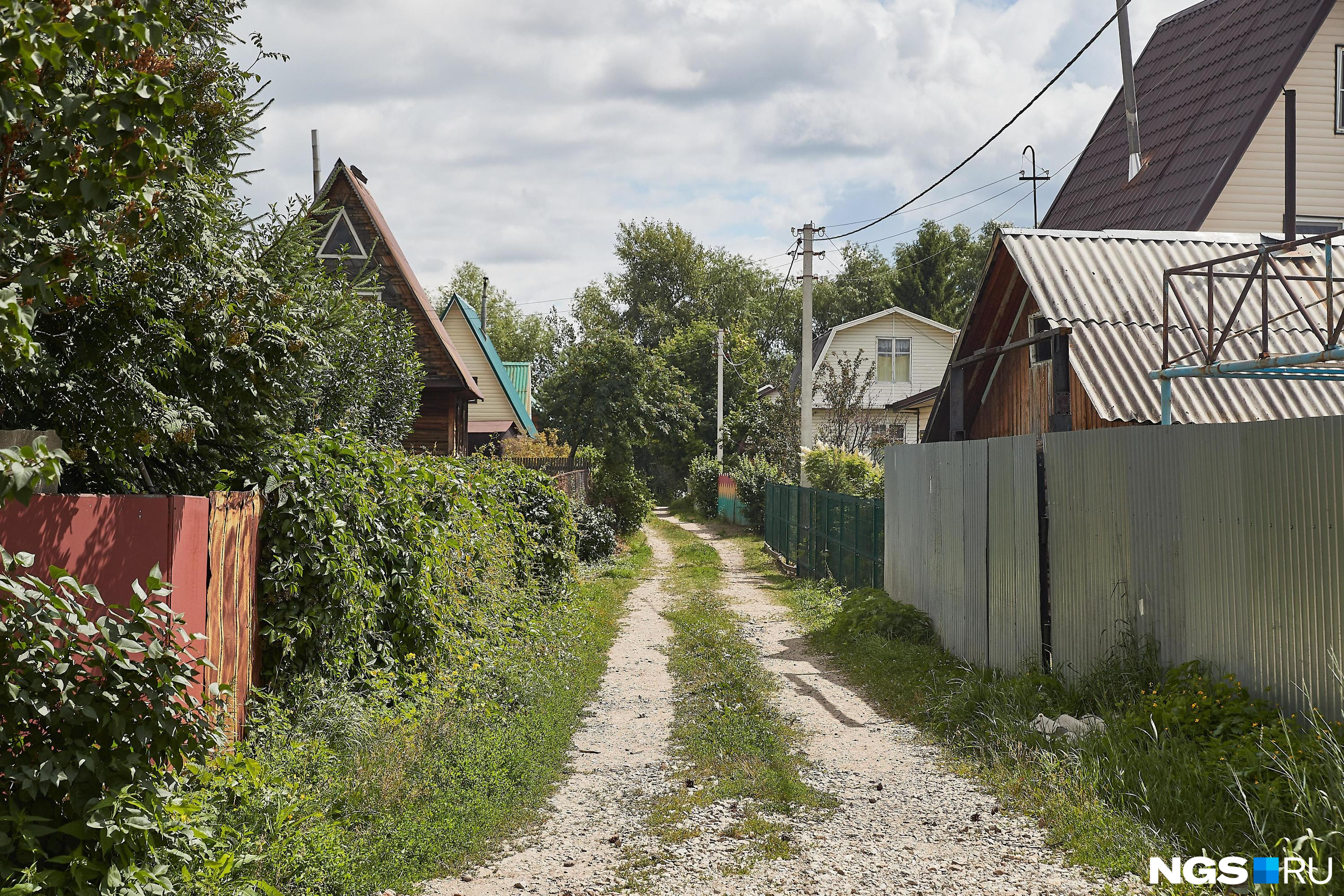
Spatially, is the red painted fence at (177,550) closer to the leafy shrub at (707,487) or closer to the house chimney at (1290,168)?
the house chimney at (1290,168)

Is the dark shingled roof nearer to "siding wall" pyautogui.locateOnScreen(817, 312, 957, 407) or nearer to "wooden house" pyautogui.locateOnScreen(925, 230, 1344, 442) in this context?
"wooden house" pyautogui.locateOnScreen(925, 230, 1344, 442)

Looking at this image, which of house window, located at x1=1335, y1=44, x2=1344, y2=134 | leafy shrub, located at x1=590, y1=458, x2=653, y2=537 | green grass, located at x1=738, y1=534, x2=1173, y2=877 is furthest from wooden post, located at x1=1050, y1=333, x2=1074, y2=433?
leafy shrub, located at x1=590, y1=458, x2=653, y2=537

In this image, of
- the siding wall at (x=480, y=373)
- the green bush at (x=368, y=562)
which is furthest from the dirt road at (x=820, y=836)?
the siding wall at (x=480, y=373)

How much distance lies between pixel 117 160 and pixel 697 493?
38.4 meters

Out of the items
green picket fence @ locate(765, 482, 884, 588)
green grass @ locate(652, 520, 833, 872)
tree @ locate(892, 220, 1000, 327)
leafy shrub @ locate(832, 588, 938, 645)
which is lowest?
green grass @ locate(652, 520, 833, 872)

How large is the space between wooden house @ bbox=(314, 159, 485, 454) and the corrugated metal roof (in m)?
13.1

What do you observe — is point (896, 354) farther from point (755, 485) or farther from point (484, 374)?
point (484, 374)

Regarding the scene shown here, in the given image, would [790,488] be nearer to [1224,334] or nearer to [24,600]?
[1224,334]

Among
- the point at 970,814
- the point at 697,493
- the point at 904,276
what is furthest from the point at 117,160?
the point at 904,276

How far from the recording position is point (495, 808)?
5922 mm

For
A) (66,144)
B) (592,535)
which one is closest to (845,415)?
(592,535)

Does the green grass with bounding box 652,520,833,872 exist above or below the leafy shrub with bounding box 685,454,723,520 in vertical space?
below

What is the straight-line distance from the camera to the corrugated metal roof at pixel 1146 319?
9.78 metres

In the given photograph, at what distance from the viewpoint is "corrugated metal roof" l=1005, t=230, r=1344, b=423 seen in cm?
978
